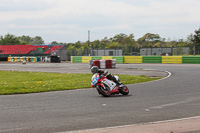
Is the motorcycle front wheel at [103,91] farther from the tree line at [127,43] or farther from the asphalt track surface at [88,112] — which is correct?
the tree line at [127,43]

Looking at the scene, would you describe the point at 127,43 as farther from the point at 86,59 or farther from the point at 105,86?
the point at 105,86

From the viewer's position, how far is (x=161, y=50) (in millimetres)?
47344

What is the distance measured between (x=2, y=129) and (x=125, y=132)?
2319 millimetres

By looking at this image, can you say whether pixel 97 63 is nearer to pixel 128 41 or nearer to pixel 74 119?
pixel 74 119

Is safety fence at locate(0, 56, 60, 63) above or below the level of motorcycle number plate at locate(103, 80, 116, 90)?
below

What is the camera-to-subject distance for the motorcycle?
1128 centimetres

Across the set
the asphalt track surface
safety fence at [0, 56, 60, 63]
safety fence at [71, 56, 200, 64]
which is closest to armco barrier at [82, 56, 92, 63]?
safety fence at [71, 56, 200, 64]

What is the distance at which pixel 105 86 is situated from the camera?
11562mm

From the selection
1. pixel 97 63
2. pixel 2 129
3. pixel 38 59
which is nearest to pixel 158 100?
pixel 2 129

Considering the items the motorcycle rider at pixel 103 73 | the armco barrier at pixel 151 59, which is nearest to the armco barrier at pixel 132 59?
the armco barrier at pixel 151 59

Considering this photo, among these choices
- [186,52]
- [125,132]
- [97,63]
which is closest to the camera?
[125,132]

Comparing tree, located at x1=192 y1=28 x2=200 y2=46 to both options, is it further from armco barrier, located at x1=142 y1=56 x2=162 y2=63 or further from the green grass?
the green grass

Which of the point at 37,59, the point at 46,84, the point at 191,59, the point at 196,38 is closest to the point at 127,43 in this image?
the point at 196,38

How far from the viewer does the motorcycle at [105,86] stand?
1128cm
